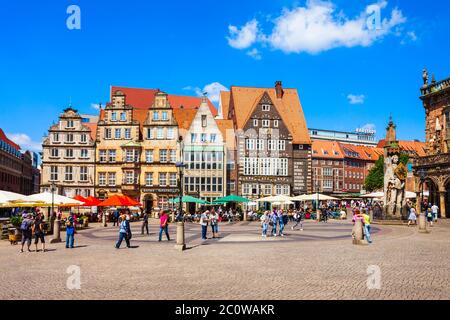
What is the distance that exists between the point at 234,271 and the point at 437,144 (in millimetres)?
43260

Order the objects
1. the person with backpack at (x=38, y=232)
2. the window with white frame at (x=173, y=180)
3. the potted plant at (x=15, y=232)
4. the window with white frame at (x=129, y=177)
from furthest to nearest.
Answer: the window with white frame at (x=173, y=180) → the window with white frame at (x=129, y=177) → the potted plant at (x=15, y=232) → the person with backpack at (x=38, y=232)

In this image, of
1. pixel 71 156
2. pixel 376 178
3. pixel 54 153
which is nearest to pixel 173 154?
pixel 71 156

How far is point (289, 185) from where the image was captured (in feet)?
205

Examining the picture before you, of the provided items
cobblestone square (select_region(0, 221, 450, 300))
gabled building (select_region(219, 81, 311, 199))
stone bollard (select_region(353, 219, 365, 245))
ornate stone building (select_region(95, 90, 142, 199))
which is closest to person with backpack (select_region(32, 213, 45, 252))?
cobblestone square (select_region(0, 221, 450, 300))

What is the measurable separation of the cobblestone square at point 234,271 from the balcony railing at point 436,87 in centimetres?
3196

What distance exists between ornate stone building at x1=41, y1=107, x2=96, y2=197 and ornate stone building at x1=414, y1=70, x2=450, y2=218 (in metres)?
37.9

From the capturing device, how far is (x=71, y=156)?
A: 59688 millimetres

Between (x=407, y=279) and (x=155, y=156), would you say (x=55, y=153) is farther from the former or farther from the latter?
(x=407, y=279)

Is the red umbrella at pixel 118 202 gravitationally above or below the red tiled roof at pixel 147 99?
below

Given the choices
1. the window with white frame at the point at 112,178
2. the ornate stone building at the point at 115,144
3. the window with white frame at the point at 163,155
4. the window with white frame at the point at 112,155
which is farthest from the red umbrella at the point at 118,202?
the window with white frame at the point at 112,155

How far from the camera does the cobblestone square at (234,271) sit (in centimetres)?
1052

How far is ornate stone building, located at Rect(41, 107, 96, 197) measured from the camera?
59625 millimetres

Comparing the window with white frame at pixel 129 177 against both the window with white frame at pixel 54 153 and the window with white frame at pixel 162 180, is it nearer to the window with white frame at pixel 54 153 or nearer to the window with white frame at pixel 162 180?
the window with white frame at pixel 162 180
